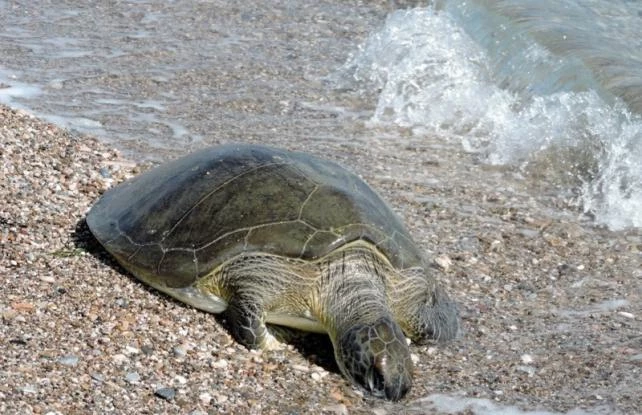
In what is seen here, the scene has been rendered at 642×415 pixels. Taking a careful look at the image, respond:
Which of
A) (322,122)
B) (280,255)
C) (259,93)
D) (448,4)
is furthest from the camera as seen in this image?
(448,4)

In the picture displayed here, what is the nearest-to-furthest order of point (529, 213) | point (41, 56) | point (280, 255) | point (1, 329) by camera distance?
point (1, 329), point (280, 255), point (529, 213), point (41, 56)

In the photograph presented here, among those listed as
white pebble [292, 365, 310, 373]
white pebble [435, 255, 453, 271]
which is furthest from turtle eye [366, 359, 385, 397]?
white pebble [435, 255, 453, 271]

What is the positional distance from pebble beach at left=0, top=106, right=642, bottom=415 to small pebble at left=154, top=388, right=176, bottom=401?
2cm

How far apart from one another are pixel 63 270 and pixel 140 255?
0.36m

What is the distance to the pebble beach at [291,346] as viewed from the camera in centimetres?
382

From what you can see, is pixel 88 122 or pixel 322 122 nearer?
pixel 88 122

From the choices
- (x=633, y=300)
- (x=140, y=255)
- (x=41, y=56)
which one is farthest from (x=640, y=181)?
(x=41, y=56)

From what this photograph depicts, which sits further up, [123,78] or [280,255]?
[280,255]

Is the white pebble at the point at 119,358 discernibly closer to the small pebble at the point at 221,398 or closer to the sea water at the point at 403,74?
the small pebble at the point at 221,398

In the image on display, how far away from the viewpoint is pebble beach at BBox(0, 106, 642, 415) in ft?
12.5

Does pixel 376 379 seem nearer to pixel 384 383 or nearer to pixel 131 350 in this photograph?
pixel 384 383

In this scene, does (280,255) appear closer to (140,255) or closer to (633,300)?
(140,255)

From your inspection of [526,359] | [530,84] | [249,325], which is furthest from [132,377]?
[530,84]

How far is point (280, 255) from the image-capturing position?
4.34 m
